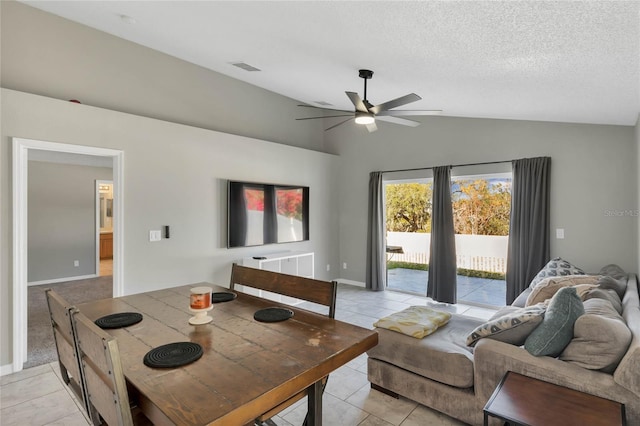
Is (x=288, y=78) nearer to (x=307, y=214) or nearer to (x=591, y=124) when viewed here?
(x=307, y=214)

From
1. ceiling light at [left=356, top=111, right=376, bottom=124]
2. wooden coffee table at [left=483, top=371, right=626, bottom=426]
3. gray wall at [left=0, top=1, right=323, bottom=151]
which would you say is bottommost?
wooden coffee table at [left=483, top=371, right=626, bottom=426]

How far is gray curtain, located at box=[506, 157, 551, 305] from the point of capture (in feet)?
13.6

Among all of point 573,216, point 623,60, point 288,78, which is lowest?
point 573,216

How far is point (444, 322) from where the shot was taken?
277 cm

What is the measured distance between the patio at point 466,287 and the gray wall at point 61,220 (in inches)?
248

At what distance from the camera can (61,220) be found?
21.4 ft

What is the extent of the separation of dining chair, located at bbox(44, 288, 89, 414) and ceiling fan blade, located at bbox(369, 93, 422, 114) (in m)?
2.80

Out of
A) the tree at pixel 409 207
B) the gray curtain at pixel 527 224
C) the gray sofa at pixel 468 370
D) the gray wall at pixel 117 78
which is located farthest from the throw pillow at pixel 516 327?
the gray wall at pixel 117 78

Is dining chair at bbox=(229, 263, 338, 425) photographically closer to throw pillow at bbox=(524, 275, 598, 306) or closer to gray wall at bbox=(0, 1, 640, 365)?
gray wall at bbox=(0, 1, 640, 365)

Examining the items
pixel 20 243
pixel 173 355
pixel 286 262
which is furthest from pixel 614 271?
pixel 20 243

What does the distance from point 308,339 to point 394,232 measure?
4547 mm

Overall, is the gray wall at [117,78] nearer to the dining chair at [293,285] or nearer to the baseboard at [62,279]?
the dining chair at [293,285]

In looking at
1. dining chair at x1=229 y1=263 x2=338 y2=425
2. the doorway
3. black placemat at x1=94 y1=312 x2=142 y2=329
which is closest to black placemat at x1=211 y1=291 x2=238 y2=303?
dining chair at x1=229 y1=263 x2=338 y2=425

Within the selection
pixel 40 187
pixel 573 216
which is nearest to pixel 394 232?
pixel 573 216
